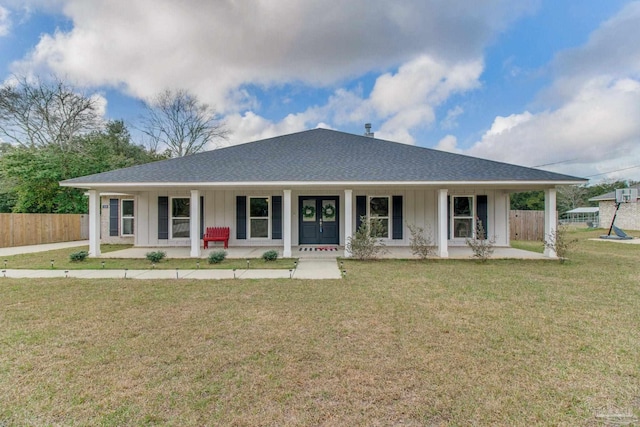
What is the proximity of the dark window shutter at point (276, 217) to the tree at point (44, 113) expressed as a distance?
19.4 metres

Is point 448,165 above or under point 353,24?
under

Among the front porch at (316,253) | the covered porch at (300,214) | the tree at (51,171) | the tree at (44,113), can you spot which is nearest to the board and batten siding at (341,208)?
the covered porch at (300,214)

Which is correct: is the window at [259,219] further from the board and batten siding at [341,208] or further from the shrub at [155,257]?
the shrub at [155,257]

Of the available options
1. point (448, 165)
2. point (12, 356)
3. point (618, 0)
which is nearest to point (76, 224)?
point (12, 356)

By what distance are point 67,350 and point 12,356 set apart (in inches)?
19.3

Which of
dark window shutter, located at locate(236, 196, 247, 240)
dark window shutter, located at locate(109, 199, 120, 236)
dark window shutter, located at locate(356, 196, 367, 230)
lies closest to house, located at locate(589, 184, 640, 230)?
dark window shutter, located at locate(356, 196, 367, 230)

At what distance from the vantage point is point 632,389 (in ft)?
8.28

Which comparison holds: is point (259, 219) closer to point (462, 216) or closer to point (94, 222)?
point (94, 222)

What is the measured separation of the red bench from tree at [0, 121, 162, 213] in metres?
12.8

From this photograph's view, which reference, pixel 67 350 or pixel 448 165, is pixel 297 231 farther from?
pixel 67 350

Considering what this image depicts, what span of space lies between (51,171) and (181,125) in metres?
12.0

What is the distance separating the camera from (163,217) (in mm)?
11719

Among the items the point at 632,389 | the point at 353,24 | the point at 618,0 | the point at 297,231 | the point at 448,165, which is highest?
the point at 618,0

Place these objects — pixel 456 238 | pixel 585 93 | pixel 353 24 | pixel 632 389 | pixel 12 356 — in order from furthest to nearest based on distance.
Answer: pixel 585 93
pixel 456 238
pixel 353 24
pixel 12 356
pixel 632 389
